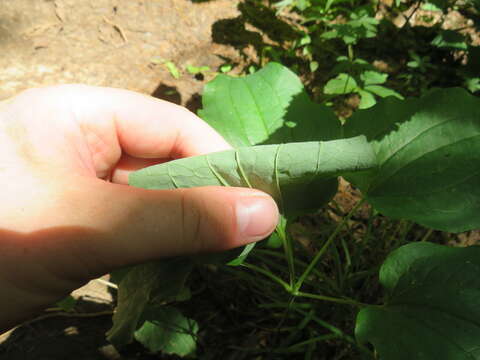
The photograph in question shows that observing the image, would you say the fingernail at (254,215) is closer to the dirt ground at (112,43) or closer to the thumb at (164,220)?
the thumb at (164,220)

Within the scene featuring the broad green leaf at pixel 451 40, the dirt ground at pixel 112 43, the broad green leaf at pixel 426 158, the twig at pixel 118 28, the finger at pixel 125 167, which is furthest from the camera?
the twig at pixel 118 28

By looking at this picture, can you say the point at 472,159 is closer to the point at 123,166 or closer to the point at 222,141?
the point at 222,141

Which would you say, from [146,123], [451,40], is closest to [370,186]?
[146,123]

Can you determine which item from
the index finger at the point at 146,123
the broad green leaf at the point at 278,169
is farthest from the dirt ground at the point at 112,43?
the broad green leaf at the point at 278,169

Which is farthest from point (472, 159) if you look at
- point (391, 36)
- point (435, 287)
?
point (391, 36)

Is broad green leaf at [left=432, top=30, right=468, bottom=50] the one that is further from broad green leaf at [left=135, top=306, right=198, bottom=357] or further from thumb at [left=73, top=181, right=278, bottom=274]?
broad green leaf at [left=135, top=306, right=198, bottom=357]

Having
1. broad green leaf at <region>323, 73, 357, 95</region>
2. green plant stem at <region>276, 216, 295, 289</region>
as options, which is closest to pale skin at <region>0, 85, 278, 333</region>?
green plant stem at <region>276, 216, 295, 289</region>
